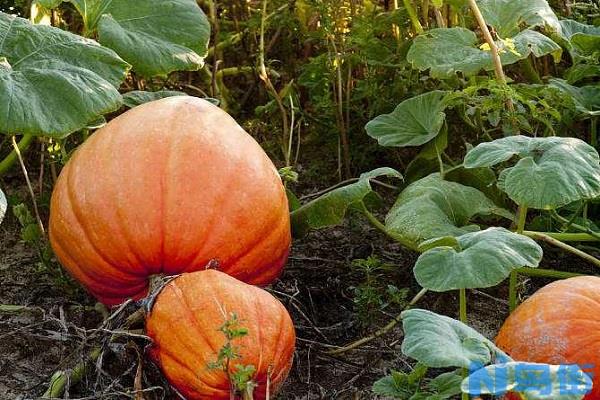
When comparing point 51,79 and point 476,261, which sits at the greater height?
point 51,79

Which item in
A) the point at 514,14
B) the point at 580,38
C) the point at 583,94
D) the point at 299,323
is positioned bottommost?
the point at 299,323

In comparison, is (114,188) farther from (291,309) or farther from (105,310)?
(291,309)

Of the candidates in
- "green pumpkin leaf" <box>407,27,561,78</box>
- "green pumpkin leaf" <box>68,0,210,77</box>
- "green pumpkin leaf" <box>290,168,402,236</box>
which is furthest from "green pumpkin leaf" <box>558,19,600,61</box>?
"green pumpkin leaf" <box>68,0,210,77</box>

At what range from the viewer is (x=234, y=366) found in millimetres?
1646

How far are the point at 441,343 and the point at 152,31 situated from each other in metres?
1.26

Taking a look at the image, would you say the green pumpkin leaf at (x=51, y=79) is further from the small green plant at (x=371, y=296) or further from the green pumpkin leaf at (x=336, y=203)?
the small green plant at (x=371, y=296)

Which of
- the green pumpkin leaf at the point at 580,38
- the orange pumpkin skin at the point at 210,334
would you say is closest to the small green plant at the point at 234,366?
the orange pumpkin skin at the point at 210,334

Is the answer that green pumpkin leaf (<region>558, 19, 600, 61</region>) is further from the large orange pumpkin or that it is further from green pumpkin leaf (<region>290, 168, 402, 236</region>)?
the large orange pumpkin

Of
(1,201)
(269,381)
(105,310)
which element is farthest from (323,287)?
(1,201)

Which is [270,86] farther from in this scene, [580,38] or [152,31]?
[580,38]

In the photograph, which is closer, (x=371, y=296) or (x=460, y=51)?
A: (x=371, y=296)

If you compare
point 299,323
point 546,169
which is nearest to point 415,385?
point 546,169

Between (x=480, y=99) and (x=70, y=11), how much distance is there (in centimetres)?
138

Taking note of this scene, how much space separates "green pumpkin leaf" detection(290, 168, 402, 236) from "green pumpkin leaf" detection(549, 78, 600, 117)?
1.83 feet
